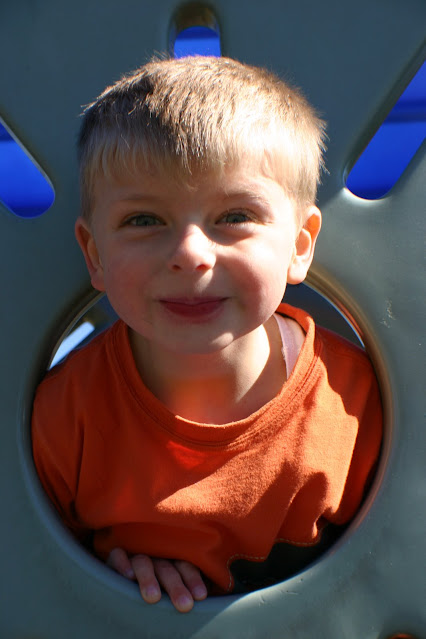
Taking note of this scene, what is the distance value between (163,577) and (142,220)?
396 mm

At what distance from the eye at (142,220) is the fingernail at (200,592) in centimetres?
40

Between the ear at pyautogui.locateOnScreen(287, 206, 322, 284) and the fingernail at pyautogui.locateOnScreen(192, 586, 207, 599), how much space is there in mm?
351

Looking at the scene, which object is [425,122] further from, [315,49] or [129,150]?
[129,150]

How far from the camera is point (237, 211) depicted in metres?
0.73

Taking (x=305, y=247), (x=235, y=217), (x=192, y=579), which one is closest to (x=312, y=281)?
(x=305, y=247)

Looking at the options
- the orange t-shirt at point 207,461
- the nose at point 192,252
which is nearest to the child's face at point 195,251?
the nose at point 192,252

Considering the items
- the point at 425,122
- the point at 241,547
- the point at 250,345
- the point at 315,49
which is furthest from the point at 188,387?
the point at 425,122

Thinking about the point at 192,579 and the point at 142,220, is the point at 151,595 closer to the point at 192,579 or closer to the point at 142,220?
the point at 192,579

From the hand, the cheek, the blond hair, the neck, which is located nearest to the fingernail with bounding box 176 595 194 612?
the hand

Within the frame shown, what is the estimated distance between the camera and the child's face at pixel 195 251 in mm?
707

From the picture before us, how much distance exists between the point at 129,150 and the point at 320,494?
0.43 m

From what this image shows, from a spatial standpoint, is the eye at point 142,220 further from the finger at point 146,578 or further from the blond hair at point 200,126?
the finger at point 146,578

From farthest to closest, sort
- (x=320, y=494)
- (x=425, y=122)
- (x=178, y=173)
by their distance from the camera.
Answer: (x=425, y=122) < (x=320, y=494) < (x=178, y=173)

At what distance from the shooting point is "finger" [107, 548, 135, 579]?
825 mm
